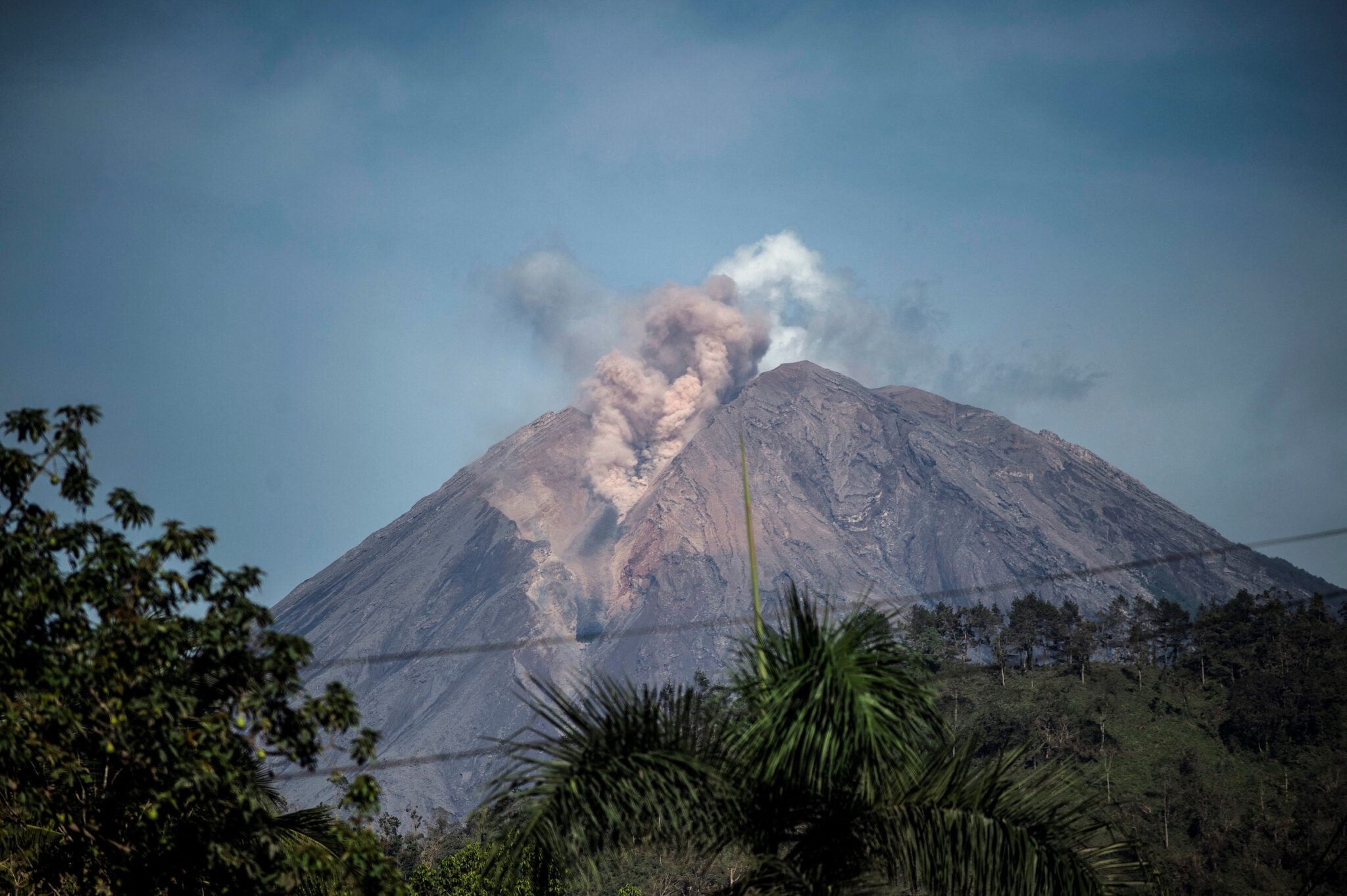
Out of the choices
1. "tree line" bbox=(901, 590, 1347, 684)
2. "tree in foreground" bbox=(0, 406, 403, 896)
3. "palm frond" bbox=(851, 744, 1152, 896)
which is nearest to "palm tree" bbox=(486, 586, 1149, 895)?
"palm frond" bbox=(851, 744, 1152, 896)

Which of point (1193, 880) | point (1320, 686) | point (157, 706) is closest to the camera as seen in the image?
point (157, 706)

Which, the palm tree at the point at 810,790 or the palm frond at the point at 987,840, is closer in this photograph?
the palm tree at the point at 810,790

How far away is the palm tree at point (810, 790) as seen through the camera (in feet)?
19.9

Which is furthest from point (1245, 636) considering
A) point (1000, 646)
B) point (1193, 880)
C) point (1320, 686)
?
point (1193, 880)

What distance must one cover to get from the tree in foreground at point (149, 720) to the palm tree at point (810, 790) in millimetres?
1606

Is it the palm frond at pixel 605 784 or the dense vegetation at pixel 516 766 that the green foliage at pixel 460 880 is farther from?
the palm frond at pixel 605 784

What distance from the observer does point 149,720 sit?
6.87m

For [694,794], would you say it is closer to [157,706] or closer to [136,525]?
[157,706]

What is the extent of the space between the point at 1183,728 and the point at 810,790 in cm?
7305

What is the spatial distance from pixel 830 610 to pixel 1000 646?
89.5 metres

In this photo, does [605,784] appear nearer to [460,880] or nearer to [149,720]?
[149,720]

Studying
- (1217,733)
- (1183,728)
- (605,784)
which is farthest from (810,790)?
(1183,728)

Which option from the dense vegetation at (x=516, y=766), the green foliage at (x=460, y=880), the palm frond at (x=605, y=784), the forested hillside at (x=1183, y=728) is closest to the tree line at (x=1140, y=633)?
the forested hillside at (x=1183, y=728)

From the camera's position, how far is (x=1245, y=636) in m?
77.9
